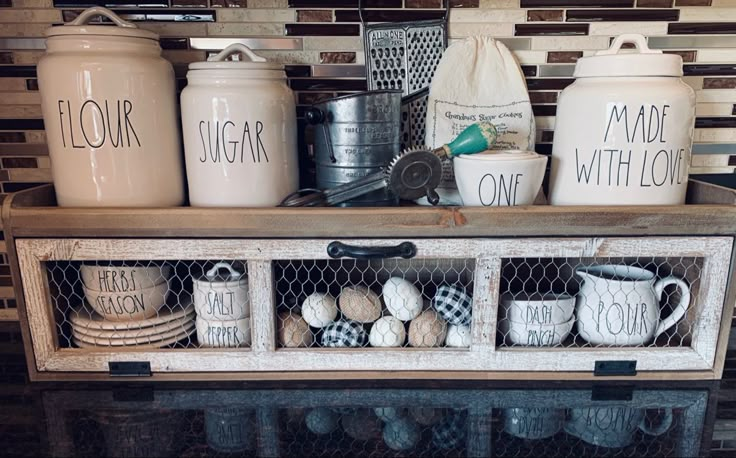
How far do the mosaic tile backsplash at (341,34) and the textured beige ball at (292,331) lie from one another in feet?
1.23

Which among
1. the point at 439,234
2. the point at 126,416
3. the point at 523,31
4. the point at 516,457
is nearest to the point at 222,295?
the point at 126,416

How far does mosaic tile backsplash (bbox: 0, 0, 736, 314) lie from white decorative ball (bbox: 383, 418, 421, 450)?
0.54 metres

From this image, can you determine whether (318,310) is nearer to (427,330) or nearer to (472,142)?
(427,330)

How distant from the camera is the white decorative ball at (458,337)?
0.74 m

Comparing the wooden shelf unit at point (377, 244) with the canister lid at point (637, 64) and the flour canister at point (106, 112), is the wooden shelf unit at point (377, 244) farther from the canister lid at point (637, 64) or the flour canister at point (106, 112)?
the canister lid at point (637, 64)

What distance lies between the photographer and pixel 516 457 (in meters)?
0.58

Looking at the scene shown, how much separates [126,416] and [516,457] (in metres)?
0.47

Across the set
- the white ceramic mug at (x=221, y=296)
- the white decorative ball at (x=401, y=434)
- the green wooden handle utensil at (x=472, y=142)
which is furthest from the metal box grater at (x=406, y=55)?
the white decorative ball at (x=401, y=434)

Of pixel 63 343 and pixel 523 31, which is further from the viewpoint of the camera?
pixel 523 31

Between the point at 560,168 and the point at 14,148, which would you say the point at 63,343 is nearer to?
the point at 14,148

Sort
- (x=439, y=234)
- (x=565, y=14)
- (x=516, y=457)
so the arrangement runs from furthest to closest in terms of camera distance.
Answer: (x=565, y=14) < (x=439, y=234) < (x=516, y=457)

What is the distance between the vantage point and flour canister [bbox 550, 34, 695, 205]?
702 mm

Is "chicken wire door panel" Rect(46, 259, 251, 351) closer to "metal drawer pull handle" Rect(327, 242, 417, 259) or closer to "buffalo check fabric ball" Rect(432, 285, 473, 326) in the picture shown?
"metal drawer pull handle" Rect(327, 242, 417, 259)

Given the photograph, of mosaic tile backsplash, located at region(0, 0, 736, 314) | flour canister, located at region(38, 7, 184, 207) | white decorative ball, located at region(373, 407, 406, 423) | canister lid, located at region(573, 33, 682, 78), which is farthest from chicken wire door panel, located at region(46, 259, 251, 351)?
canister lid, located at region(573, 33, 682, 78)
